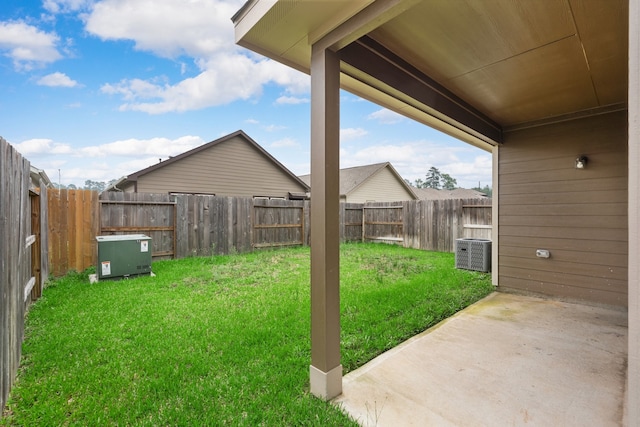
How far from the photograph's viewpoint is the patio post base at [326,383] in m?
1.84

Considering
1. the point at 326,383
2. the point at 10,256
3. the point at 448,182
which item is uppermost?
the point at 448,182

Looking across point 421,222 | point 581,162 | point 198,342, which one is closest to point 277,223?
point 421,222

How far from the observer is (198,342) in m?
2.61

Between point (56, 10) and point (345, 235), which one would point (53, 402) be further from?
point (56, 10)

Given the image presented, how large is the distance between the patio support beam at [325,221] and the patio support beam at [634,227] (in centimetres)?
133

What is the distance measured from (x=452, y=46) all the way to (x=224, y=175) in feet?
34.2

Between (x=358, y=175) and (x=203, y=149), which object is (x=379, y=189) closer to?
(x=358, y=175)

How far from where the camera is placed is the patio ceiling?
1.76 m

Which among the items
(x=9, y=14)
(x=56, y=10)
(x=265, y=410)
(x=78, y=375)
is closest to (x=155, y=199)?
(x=78, y=375)

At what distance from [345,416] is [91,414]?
1498 millimetres

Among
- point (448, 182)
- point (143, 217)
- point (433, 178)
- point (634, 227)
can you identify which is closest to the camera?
point (634, 227)

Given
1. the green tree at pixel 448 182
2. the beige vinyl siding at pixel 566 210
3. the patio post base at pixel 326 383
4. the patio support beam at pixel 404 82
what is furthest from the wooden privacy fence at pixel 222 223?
the green tree at pixel 448 182

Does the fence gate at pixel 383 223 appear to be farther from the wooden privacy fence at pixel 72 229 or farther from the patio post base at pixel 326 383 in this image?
the patio post base at pixel 326 383

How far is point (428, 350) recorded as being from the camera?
2.56 meters
